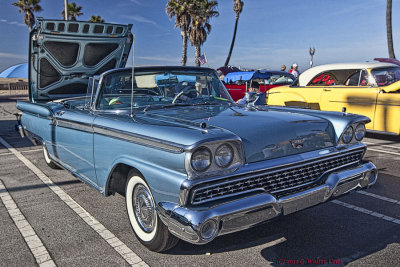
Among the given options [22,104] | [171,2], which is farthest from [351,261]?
[171,2]

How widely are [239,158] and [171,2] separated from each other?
26.5 m

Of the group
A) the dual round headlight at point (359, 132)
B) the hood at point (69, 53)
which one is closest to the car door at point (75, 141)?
the hood at point (69, 53)

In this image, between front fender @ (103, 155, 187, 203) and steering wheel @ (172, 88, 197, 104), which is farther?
steering wheel @ (172, 88, 197, 104)

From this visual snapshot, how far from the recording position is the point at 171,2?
26906mm

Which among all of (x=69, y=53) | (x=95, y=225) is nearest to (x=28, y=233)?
(x=95, y=225)

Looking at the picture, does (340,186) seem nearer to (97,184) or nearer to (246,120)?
(246,120)

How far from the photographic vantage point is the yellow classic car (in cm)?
699

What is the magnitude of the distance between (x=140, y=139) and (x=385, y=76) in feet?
21.5

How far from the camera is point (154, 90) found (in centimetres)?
368

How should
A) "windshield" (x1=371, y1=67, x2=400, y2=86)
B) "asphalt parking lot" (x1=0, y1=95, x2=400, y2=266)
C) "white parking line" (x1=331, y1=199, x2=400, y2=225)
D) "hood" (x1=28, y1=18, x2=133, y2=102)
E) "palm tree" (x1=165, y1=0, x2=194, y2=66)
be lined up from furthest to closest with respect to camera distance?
"palm tree" (x1=165, y1=0, x2=194, y2=66) < "windshield" (x1=371, y1=67, x2=400, y2=86) < "hood" (x1=28, y1=18, x2=133, y2=102) < "white parking line" (x1=331, y1=199, x2=400, y2=225) < "asphalt parking lot" (x1=0, y1=95, x2=400, y2=266)

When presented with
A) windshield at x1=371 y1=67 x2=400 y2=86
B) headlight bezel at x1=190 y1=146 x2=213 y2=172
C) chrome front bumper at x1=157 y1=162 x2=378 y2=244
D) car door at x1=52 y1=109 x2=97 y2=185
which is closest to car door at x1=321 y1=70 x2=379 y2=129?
windshield at x1=371 y1=67 x2=400 y2=86

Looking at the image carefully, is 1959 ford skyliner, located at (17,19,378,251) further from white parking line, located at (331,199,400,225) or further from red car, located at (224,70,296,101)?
red car, located at (224,70,296,101)

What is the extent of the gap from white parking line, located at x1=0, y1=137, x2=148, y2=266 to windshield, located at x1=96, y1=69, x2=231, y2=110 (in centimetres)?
107

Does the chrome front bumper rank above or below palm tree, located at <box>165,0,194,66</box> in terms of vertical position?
below
